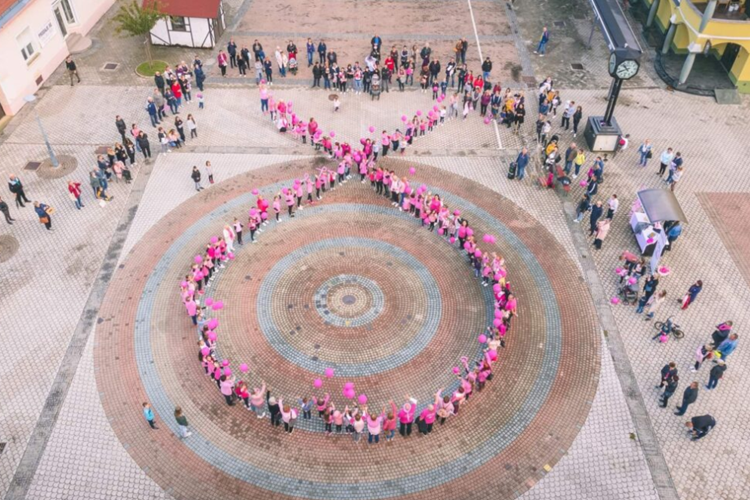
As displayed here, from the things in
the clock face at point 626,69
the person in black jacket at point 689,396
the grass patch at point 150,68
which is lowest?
the grass patch at point 150,68

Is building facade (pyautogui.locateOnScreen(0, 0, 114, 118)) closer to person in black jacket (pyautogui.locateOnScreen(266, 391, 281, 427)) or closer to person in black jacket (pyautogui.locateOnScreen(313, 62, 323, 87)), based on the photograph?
person in black jacket (pyautogui.locateOnScreen(313, 62, 323, 87))

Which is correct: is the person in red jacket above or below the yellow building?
below

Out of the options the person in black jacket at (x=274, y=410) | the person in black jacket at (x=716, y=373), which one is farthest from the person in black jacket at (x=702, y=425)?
the person in black jacket at (x=274, y=410)

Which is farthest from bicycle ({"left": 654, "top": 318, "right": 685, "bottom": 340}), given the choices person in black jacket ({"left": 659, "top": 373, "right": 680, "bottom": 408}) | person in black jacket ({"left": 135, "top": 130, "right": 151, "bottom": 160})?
person in black jacket ({"left": 135, "top": 130, "right": 151, "bottom": 160})

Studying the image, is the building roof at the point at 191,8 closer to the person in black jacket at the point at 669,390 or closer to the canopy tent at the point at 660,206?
the canopy tent at the point at 660,206

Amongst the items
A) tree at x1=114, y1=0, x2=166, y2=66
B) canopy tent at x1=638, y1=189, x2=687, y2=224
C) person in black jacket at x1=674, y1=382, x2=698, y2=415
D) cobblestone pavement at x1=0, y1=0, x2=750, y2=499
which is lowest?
cobblestone pavement at x1=0, y1=0, x2=750, y2=499

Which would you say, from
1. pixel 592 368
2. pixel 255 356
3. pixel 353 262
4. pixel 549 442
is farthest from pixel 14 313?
pixel 592 368

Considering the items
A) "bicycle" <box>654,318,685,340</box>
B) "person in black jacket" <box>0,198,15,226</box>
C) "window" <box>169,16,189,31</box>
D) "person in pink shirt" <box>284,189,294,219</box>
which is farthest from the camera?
"window" <box>169,16,189,31</box>
